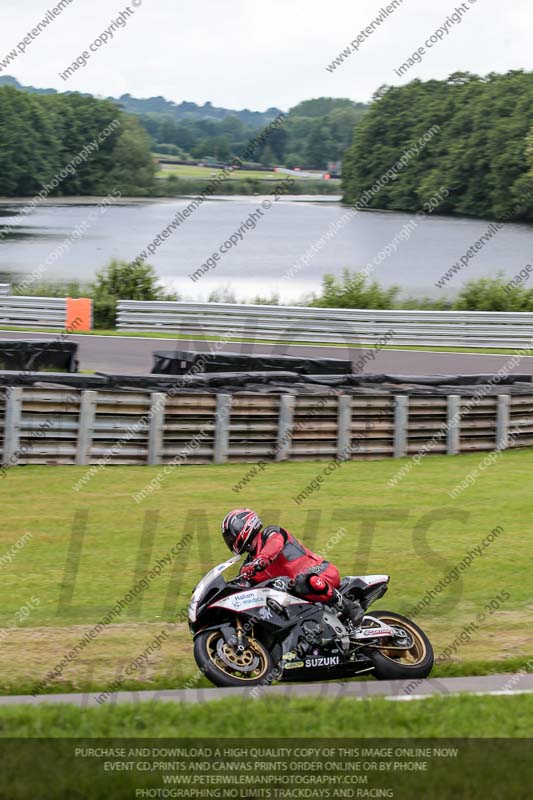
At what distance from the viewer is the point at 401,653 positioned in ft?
23.2

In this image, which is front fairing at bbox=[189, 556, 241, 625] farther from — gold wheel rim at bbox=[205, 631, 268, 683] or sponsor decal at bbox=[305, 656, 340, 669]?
sponsor decal at bbox=[305, 656, 340, 669]

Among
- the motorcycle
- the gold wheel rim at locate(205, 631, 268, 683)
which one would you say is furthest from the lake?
the gold wheel rim at locate(205, 631, 268, 683)

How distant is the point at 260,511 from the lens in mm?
11492

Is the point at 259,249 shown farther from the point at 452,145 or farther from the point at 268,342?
the point at 268,342

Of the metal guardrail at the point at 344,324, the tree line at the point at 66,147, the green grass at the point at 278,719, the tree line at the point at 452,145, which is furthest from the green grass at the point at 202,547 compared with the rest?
the tree line at the point at 452,145

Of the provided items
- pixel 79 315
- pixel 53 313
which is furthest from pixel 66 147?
pixel 79 315

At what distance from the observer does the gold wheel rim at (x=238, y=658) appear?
6676 mm

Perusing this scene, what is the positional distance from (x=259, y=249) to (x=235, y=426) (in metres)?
48.8

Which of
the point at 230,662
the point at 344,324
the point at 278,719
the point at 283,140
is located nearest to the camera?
the point at 278,719

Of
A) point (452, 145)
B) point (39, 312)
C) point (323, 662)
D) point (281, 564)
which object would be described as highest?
point (452, 145)

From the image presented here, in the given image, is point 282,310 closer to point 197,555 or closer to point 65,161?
point 197,555

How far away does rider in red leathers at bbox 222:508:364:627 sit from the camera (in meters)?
6.97

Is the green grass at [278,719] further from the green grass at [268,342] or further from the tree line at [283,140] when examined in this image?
the tree line at [283,140]

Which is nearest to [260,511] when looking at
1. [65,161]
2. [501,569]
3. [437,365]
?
[501,569]
